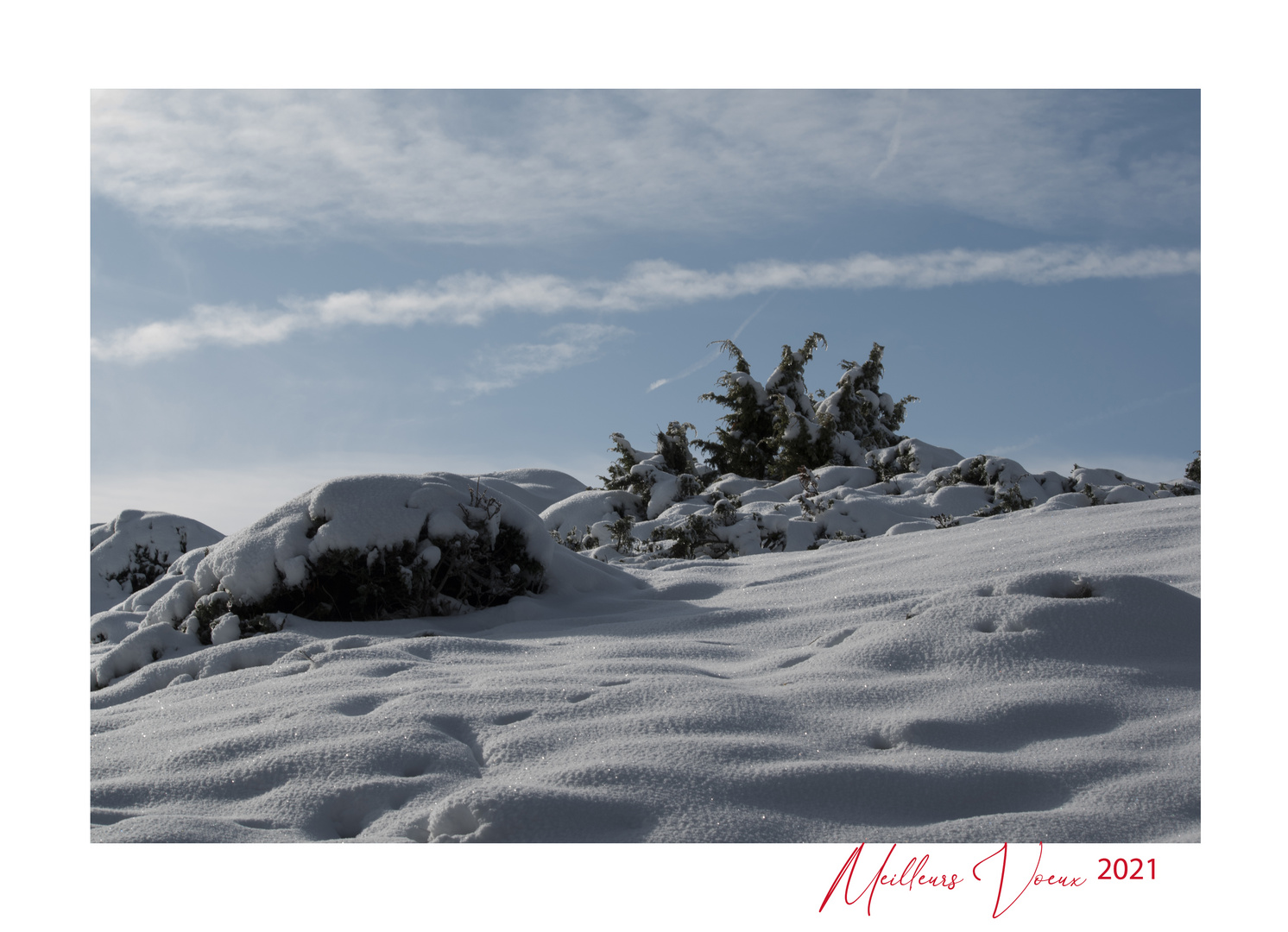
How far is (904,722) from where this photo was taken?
8.21ft

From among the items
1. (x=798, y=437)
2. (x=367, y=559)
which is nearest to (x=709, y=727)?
(x=367, y=559)

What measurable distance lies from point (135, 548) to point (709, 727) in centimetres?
747

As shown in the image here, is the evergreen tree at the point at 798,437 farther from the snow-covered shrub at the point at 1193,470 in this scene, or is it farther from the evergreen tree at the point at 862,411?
the snow-covered shrub at the point at 1193,470

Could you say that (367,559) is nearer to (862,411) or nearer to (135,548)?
(135,548)

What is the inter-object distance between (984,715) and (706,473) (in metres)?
10.5

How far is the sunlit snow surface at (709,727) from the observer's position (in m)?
2.05

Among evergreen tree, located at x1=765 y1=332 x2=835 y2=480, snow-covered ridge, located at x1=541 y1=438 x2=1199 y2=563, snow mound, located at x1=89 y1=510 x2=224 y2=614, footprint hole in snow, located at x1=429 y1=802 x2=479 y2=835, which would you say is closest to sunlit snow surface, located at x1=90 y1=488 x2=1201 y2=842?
footprint hole in snow, located at x1=429 y1=802 x2=479 y2=835

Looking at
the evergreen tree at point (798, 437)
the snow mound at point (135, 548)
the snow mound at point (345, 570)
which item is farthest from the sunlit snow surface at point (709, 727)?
the evergreen tree at point (798, 437)

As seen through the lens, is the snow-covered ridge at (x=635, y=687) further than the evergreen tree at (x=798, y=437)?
No

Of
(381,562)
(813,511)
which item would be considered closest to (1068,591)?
(381,562)

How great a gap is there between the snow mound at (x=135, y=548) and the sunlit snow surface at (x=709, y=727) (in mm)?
4553

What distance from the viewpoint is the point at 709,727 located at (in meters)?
2.53
